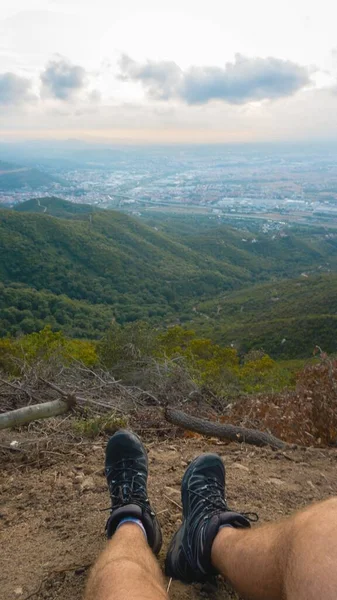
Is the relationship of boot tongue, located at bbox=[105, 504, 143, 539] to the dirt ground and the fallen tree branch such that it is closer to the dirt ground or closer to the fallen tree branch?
the dirt ground

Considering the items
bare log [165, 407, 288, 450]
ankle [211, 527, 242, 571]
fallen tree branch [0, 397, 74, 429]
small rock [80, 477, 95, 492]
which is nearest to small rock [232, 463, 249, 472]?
bare log [165, 407, 288, 450]

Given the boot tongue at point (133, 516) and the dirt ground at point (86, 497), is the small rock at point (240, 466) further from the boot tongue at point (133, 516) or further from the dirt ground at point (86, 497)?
the boot tongue at point (133, 516)

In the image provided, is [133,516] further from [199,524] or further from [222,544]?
[222,544]

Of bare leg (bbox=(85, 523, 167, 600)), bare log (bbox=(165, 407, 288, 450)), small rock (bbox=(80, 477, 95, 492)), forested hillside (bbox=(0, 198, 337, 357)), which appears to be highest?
bare leg (bbox=(85, 523, 167, 600))

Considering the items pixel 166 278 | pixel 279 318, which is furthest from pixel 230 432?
pixel 166 278

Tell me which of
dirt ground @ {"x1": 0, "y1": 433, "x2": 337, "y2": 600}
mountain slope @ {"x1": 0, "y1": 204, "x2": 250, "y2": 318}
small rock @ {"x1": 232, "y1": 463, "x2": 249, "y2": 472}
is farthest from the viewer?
mountain slope @ {"x1": 0, "y1": 204, "x2": 250, "y2": 318}
